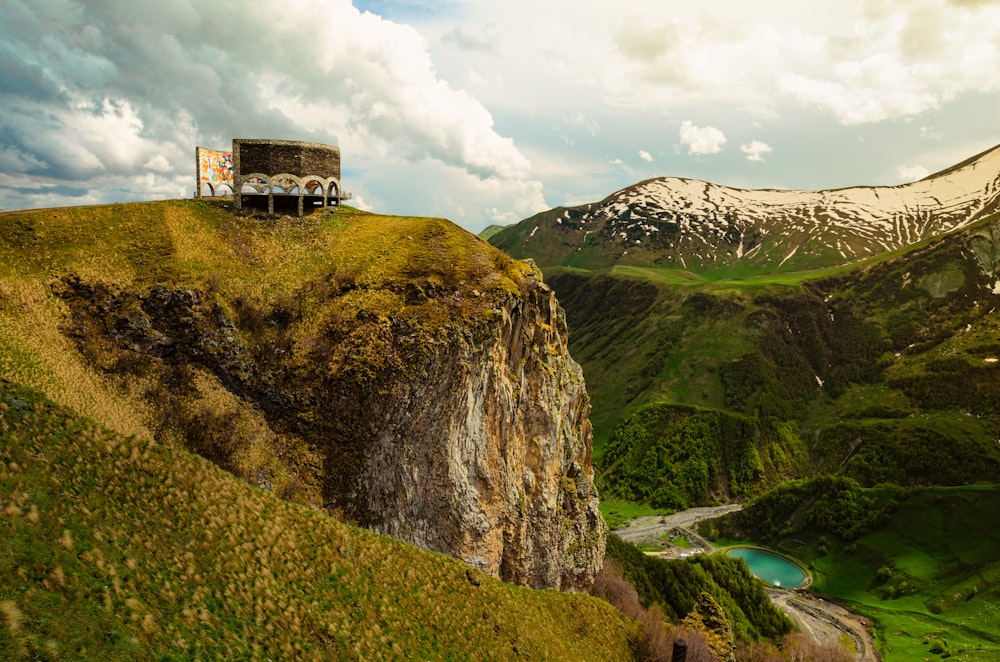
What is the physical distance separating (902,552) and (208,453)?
179 m

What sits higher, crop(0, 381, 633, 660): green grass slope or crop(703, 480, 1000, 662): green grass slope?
crop(0, 381, 633, 660): green grass slope

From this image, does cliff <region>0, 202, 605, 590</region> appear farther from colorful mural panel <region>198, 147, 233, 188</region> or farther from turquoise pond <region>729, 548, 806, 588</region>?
turquoise pond <region>729, 548, 806, 588</region>

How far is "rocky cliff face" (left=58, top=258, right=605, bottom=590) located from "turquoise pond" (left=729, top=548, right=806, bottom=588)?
131 metres

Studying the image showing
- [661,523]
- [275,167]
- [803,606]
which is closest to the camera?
[275,167]

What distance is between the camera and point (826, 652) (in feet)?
332

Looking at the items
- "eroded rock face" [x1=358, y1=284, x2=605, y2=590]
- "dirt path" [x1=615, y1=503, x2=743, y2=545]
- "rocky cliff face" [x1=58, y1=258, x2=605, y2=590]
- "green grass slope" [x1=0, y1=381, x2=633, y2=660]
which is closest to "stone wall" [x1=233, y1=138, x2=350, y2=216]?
"rocky cliff face" [x1=58, y1=258, x2=605, y2=590]

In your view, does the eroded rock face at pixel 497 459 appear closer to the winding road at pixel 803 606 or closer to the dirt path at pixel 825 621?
the dirt path at pixel 825 621

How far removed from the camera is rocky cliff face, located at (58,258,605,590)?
42.4 metres

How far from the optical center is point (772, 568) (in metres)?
160

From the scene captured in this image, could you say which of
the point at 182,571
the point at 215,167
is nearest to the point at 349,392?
the point at 182,571

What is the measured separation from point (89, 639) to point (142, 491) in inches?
350

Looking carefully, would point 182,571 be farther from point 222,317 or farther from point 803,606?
point 803,606

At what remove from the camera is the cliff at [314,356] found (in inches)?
1634

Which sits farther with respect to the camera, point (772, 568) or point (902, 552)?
point (772, 568)
